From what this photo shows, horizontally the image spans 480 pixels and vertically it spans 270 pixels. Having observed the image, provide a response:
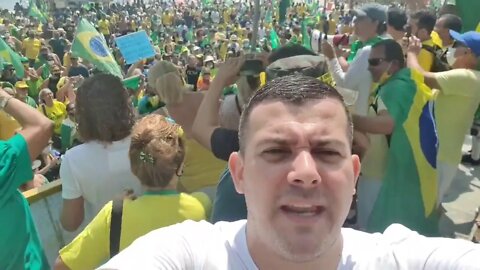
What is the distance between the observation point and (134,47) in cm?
523

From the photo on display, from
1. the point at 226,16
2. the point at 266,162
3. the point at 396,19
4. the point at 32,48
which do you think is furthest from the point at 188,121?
the point at 226,16

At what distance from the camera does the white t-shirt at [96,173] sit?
218 centimetres

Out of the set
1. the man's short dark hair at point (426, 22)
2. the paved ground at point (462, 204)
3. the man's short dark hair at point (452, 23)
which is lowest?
the paved ground at point (462, 204)

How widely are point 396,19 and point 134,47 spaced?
96.5 inches

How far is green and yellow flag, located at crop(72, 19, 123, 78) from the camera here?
5113 mm

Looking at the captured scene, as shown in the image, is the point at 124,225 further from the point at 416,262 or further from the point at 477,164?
the point at 477,164

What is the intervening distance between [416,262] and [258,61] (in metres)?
1.52

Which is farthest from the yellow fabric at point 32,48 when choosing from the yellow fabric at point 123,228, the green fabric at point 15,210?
the yellow fabric at point 123,228

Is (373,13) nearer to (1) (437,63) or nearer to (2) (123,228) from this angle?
(1) (437,63)

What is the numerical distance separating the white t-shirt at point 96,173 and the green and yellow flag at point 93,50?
297 centimetres

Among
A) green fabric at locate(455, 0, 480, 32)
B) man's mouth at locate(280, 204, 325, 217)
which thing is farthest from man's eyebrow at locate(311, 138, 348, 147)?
green fabric at locate(455, 0, 480, 32)

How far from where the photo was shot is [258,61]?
2.48 m

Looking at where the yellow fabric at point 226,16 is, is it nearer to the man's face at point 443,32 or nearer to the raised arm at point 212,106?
the man's face at point 443,32

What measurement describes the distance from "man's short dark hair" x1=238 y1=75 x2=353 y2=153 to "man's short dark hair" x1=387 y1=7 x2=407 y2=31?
3479mm
